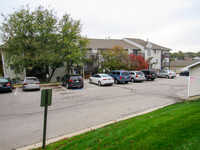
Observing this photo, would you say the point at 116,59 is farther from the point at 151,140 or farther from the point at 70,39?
the point at 151,140

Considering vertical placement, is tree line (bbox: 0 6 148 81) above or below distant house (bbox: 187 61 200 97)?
above

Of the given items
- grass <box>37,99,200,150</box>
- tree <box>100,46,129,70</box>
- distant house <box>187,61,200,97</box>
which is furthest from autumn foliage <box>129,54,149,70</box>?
grass <box>37,99,200,150</box>

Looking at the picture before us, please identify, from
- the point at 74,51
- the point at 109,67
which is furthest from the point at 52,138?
the point at 109,67

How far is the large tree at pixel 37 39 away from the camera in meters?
19.4

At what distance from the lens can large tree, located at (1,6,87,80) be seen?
63.7 feet

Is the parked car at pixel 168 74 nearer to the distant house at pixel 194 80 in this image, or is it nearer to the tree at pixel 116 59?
the tree at pixel 116 59

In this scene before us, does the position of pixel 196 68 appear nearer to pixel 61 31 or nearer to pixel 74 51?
pixel 74 51

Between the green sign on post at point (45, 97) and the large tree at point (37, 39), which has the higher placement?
the large tree at point (37, 39)

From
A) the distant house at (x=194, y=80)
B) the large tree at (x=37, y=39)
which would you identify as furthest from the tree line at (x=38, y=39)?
the distant house at (x=194, y=80)

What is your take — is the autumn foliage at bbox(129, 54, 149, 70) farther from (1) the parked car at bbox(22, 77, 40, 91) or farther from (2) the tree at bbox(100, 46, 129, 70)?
(1) the parked car at bbox(22, 77, 40, 91)

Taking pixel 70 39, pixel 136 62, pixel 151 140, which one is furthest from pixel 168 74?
pixel 151 140

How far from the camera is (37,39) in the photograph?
20641 mm

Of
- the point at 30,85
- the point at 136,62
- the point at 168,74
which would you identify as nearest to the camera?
the point at 30,85

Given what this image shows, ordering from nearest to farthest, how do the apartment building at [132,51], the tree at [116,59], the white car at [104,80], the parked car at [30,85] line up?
1. the parked car at [30,85]
2. the white car at [104,80]
3. the tree at [116,59]
4. the apartment building at [132,51]
